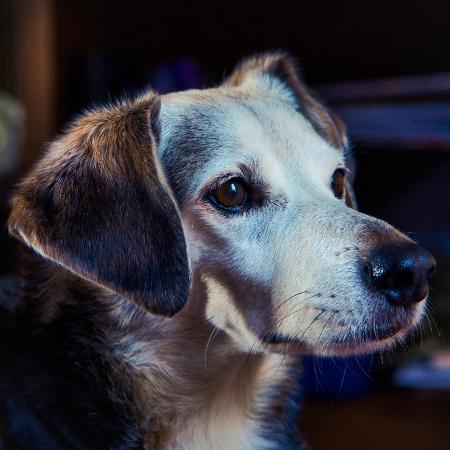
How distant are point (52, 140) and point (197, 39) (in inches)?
12.7

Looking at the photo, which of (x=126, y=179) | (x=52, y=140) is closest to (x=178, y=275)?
(x=126, y=179)

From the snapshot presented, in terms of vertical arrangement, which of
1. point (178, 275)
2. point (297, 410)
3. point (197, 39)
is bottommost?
Answer: point (297, 410)

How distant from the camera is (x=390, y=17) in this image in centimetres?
110

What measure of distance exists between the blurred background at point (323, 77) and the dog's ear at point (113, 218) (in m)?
0.19

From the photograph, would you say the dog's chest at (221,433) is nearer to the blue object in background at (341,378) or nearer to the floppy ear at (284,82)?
the blue object in background at (341,378)

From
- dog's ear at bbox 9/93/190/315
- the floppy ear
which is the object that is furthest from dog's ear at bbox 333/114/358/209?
dog's ear at bbox 9/93/190/315

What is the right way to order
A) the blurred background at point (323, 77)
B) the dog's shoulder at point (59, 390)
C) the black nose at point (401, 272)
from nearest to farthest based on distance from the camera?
the black nose at point (401, 272) < the dog's shoulder at point (59, 390) < the blurred background at point (323, 77)

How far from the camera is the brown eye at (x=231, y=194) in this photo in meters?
0.89

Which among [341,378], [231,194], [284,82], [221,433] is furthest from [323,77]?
[221,433]

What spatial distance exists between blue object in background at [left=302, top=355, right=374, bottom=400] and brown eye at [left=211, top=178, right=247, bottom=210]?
0.26m

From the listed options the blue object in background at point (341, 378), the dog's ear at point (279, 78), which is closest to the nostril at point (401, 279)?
the blue object in background at point (341, 378)

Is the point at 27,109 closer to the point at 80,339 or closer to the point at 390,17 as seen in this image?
the point at 80,339

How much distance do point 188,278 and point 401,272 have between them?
0.81 feet

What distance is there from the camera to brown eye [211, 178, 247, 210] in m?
0.89
